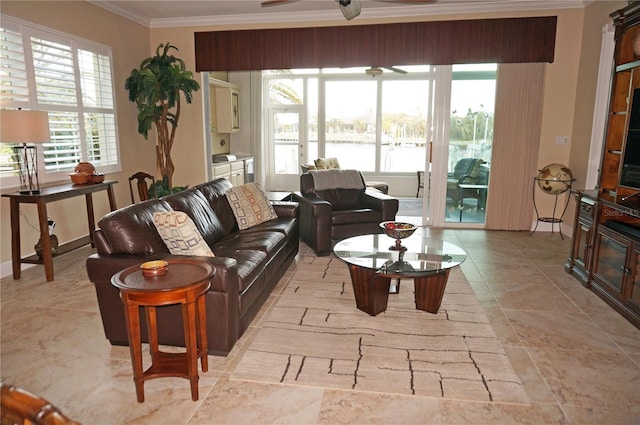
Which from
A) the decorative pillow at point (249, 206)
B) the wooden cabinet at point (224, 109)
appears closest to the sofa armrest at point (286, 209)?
the decorative pillow at point (249, 206)

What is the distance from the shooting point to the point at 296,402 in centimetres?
225

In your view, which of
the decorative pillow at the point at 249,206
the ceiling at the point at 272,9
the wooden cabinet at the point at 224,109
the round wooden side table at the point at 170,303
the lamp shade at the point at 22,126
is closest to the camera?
the round wooden side table at the point at 170,303

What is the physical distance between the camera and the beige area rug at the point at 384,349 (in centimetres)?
Answer: 241

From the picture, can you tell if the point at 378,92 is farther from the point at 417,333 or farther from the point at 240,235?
the point at 417,333

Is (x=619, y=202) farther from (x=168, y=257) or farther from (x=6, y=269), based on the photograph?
(x=6, y=269)

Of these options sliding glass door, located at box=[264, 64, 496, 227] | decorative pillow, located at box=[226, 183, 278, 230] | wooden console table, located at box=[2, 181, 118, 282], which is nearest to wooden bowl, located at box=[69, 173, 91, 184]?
wooden console table, located at box=[2, 181, 118, 282]

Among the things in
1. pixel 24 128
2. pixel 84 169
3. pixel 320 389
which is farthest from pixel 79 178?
pixel 320 389

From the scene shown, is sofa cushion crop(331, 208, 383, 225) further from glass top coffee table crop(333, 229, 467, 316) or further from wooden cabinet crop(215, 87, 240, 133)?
wooden cabinet crop(215, 87, 240, 133)

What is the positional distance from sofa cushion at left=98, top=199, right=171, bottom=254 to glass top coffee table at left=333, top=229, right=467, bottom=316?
1.38 metres

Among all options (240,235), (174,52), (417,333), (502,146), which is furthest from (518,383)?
(174,52)

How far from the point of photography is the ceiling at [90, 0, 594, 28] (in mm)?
5434

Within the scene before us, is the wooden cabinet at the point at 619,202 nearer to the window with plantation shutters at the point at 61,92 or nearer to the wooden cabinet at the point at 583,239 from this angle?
the wooden cabinet at the point at 583,239

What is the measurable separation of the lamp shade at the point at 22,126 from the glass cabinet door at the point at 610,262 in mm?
4953

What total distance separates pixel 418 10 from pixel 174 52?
3532 mm
